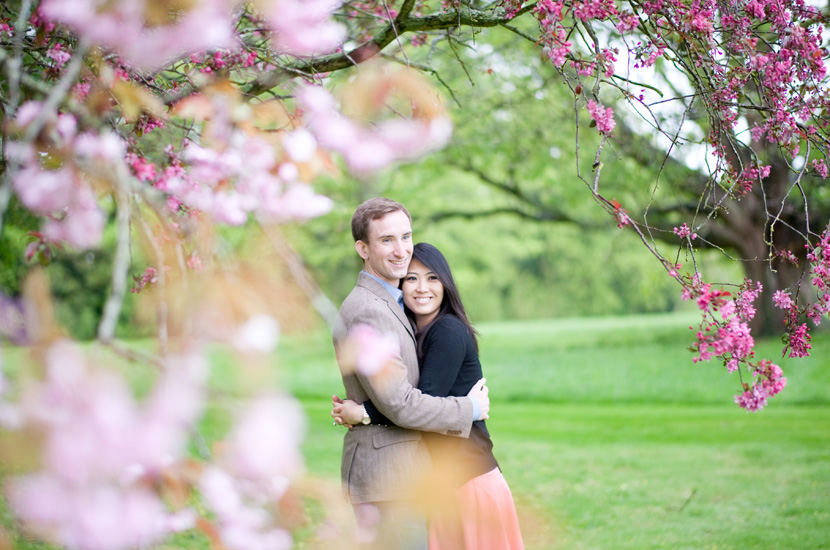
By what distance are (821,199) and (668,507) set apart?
349 inches

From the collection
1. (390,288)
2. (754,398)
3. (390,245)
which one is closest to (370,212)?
(390,245)

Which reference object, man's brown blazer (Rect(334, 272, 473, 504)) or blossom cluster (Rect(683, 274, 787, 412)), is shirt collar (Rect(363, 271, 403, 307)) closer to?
man's brown blazer (Rect(334, 272, 473, 504))

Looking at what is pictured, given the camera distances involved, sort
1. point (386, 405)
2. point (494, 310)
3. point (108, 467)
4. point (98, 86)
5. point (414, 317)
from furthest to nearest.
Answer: point (494, 310)
point (414, 317)
point (386, 405)
point (98, 86)
point (108, 467)

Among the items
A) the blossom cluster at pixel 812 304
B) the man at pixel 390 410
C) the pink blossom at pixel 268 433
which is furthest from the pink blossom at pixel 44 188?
the blossom cluster at pixel 812 304

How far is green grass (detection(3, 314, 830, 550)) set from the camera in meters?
5.07

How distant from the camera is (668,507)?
19.0ft

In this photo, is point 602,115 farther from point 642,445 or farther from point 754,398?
point 642,445

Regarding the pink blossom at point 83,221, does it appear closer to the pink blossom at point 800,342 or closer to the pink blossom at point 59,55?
the pink blossom at point 59,55

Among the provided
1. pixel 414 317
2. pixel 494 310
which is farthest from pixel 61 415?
pixel 494 310

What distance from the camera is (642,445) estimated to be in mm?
8266

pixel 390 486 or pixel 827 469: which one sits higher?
pixel 390 486

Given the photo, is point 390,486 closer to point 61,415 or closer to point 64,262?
point 61,415

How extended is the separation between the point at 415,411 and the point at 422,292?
549 millimetres

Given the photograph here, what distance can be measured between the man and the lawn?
8.6 inches
